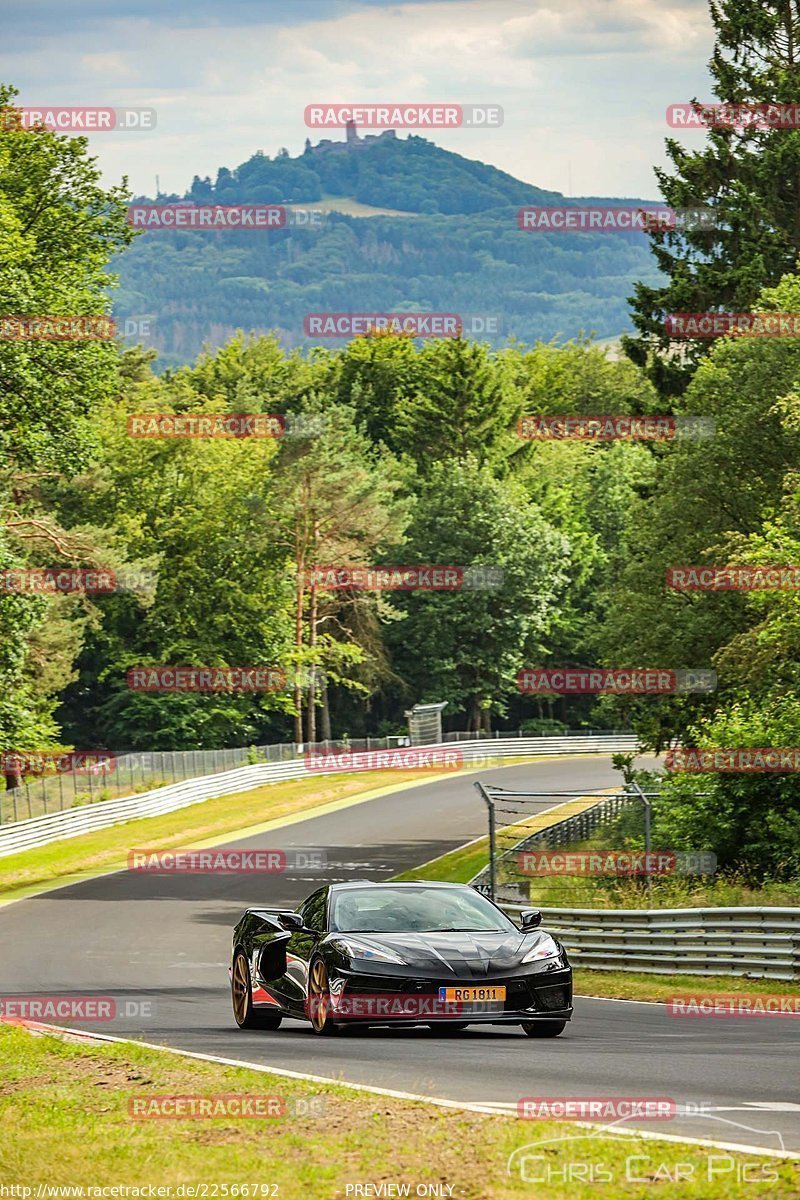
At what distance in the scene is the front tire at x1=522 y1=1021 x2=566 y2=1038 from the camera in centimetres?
A: 1407

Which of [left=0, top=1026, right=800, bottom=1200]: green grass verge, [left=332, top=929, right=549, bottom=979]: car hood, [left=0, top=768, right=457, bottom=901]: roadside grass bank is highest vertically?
[left=0, top=1026, right=800, bottom=1200]: green grass verge

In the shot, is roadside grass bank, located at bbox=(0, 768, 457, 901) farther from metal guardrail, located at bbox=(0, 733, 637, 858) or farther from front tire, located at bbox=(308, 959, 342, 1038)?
front tire, located at bbox=(308, 959, 342, 1038)

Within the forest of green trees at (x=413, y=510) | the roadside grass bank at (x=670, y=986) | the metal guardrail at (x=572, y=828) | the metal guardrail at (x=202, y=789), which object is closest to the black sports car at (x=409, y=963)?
the roadside grass bank at (x=670, y=986)

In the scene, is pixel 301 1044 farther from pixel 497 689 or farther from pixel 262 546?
pixel 497 689

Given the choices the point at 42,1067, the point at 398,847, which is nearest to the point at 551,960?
the point at 42,1067

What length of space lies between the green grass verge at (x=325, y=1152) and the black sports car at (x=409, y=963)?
108 inches

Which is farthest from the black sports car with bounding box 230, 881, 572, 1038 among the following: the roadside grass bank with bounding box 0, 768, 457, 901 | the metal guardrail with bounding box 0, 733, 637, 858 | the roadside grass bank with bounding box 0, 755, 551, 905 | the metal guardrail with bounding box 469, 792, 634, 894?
the metal guardrail with bounding box 0, 733, 637, 858

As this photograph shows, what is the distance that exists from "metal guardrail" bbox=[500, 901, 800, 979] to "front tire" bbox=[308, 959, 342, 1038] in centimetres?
723

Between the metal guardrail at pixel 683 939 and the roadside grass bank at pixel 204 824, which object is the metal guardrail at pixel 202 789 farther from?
the metal guardrail at pixel 683 939

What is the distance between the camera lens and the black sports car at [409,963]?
523 inches

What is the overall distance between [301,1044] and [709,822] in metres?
14.2

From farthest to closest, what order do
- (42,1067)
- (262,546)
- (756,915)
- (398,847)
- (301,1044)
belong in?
(262,546), (398,847), (756,915), (301,1044), (42,1067)

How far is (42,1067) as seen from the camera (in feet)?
41.4

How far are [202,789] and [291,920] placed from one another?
163 ft
